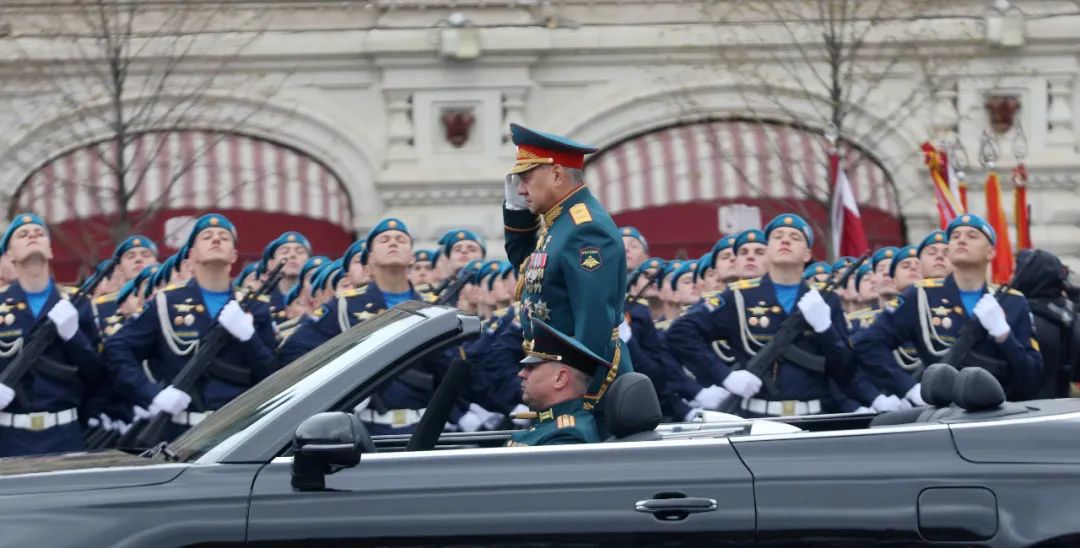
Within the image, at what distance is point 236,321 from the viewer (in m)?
10.6

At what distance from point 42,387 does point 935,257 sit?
5365 millimetres

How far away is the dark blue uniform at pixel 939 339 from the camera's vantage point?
36.4ft

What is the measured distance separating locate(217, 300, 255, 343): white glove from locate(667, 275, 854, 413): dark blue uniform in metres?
2.45

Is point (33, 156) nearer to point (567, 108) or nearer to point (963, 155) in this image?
point (567, 108)

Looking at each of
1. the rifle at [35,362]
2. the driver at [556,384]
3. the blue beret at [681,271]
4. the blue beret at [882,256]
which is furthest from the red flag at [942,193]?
the driver at [556,384]

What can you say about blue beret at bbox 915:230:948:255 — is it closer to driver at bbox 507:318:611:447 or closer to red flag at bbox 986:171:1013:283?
red flag at bbox 986:171:1013:283

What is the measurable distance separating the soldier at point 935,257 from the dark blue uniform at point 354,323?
127 inches

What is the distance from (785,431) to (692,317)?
5.86m

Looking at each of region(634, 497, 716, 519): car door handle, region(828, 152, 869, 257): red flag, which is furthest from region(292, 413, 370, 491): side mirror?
region(828, 152, 869, 257): red flag

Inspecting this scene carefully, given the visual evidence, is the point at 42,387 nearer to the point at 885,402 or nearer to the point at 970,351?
the point at 885,402

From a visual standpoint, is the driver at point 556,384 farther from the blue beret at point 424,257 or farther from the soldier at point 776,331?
→ the blue beret at point 424,257

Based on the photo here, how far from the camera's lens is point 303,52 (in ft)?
75.4

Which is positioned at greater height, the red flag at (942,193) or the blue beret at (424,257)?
the red flag at (942,193)

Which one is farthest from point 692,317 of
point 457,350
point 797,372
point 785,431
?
point 785,431
